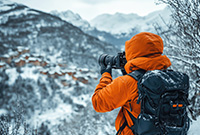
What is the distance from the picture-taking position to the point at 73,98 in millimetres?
16812

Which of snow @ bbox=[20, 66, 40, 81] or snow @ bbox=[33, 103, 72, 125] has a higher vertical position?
snow @ bbox=[20, 66, 40, 81]

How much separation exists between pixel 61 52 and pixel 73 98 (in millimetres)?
19725

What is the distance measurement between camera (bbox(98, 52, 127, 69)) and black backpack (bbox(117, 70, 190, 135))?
36 centimetres

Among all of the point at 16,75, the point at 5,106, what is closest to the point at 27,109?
the point at 5,106

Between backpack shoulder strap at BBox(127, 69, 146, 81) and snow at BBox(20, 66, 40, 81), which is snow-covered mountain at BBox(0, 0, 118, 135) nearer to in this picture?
snow at BBox(20, 66, 40, 81)

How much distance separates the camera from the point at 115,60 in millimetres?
1228

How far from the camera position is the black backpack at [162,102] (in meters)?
0.79

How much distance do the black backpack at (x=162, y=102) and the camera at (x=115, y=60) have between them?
36 cm

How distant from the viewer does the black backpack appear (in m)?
0.79

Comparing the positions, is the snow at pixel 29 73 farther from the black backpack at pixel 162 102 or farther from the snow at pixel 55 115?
the black backpack at pixel 162 102

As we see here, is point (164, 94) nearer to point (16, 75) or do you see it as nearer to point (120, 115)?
point (120, 115)

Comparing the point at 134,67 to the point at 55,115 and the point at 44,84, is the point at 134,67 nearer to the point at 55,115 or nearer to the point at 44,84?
the point at 55,115

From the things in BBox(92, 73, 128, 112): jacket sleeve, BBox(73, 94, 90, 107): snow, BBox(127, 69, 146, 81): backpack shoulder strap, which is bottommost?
BBox(73, 94, 90, 107): snow

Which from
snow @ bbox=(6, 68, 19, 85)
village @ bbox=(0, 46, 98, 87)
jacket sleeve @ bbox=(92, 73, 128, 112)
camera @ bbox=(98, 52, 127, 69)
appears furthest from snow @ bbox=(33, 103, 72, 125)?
jacket sleeve @ bbox=(92, 73, 128, 112)
